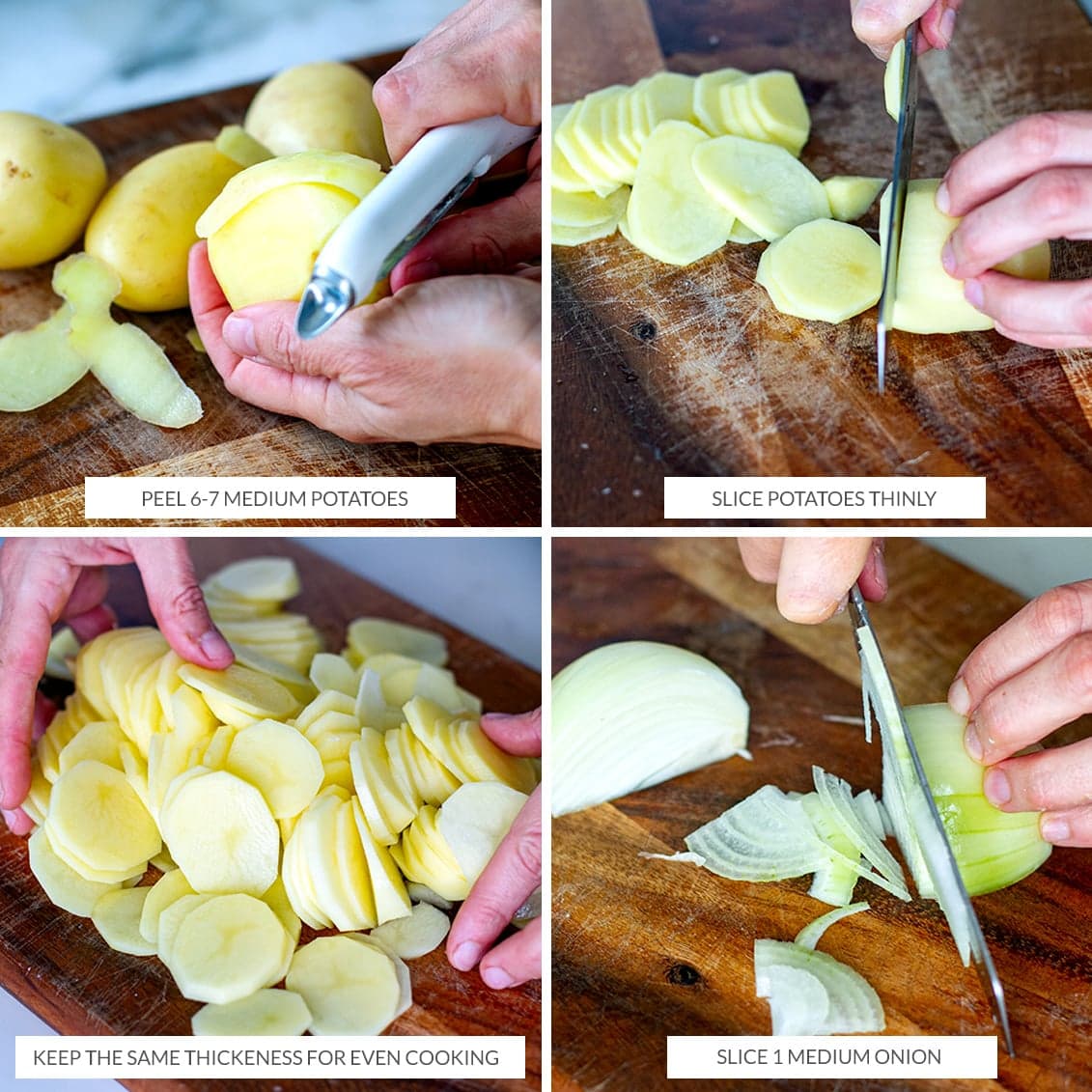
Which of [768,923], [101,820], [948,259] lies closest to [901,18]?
[948,259]

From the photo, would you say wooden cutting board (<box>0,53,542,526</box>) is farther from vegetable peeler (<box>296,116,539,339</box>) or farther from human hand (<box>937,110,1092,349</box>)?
human hand (<box>937,110,1092,349</box>)

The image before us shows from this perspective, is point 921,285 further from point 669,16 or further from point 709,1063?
point 709,1063

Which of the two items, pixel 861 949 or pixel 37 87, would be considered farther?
pixel 37 87

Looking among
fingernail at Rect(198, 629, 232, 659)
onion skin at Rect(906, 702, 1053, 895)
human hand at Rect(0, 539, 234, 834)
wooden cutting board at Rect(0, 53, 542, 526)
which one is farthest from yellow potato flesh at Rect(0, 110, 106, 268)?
onion skin at Rect(906, 702, 1053, 895)

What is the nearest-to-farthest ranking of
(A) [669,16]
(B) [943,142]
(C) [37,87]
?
(B) [943,142] → (A) [669,16] → (C) [37,87]

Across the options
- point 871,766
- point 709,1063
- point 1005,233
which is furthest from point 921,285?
point 709,1063

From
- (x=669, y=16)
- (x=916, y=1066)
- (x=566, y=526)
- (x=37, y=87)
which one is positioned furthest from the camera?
(x=37, y=87)
